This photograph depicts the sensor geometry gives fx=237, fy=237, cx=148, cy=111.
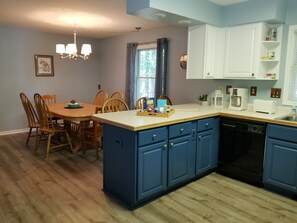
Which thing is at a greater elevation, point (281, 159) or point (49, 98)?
point (49, 98)

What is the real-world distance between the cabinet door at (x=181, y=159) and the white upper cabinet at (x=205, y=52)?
3.53 feet

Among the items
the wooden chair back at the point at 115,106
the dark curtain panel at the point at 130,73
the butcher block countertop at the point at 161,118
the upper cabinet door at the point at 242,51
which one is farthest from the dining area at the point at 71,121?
the upper cabinet door at the point at 242,51

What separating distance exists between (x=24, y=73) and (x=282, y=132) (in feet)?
17.0

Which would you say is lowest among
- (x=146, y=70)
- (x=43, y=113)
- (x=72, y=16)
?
(x=43, y=113)

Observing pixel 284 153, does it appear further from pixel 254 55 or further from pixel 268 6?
pixel 268 6

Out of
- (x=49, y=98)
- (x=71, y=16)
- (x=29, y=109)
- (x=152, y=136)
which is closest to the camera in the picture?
(x=152, y=136)

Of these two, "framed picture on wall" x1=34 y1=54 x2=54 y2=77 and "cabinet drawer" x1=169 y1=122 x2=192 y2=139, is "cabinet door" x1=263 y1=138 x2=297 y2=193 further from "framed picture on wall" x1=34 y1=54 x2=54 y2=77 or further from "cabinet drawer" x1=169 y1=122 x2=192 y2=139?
"framed picture on wall" x1=34 y1=54 x2=54 y2=77

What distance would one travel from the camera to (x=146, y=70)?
5.30 metres

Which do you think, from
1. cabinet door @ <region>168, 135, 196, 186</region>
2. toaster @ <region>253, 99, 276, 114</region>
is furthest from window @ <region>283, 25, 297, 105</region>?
cabinet door @ <region>168, 135, 196, 186</region>

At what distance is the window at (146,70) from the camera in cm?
511

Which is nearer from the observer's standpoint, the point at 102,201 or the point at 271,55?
the point at 102,201

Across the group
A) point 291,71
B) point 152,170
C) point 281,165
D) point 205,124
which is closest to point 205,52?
point 205,124

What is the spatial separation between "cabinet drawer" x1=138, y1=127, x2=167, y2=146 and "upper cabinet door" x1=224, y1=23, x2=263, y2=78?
1.54 m

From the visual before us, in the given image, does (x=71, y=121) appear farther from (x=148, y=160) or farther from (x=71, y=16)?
(x=148, y=160)
